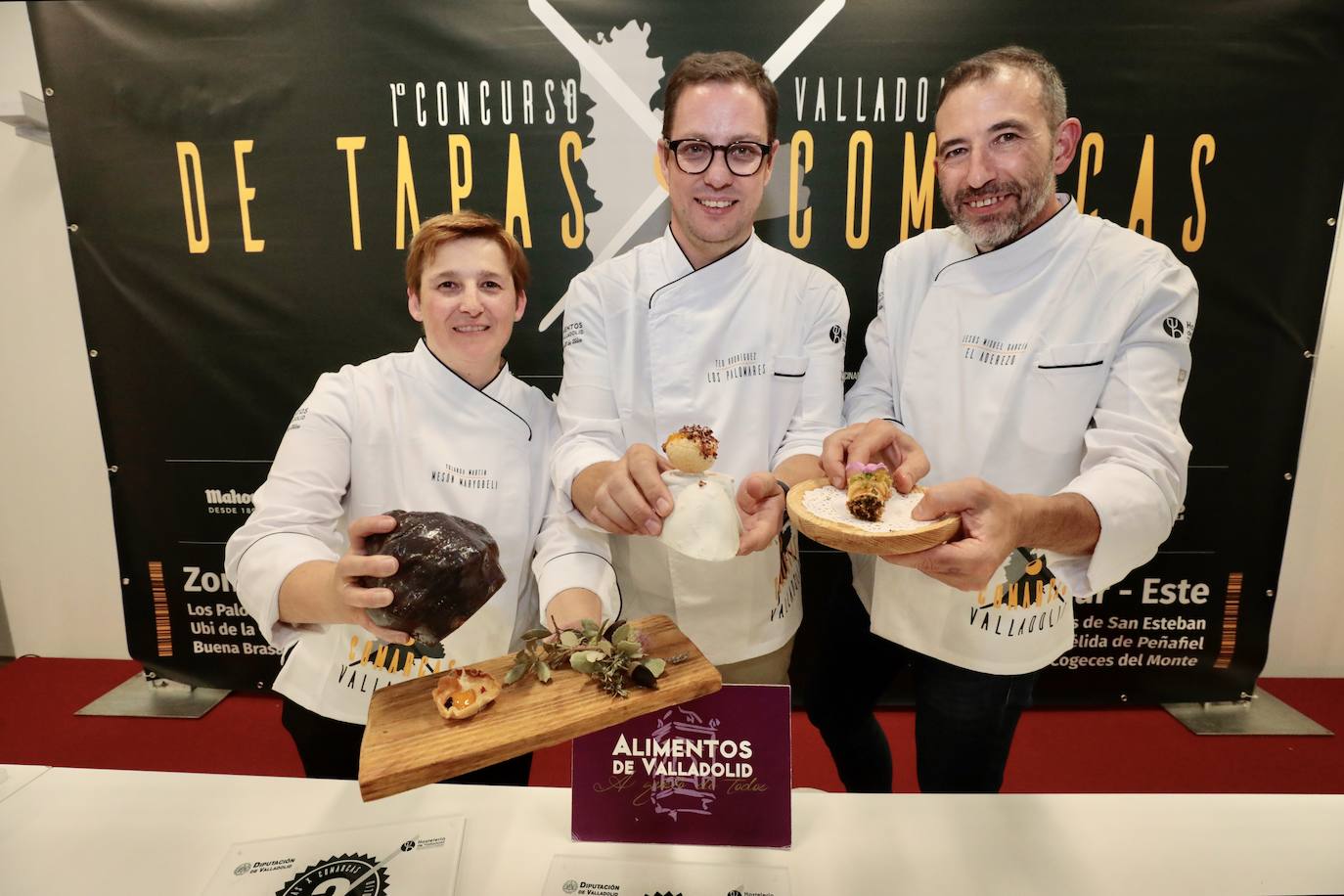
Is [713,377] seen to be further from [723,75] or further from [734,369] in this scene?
[723,75]

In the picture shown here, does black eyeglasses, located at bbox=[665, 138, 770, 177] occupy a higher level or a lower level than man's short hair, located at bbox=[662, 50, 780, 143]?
lower

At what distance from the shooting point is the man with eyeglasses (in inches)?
59.4

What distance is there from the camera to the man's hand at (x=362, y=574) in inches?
43.4

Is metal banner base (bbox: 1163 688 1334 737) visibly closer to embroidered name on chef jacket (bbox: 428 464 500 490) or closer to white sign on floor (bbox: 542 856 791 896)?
white sign on floor (bbox: 542 856 791 896)

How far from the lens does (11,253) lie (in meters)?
2.72

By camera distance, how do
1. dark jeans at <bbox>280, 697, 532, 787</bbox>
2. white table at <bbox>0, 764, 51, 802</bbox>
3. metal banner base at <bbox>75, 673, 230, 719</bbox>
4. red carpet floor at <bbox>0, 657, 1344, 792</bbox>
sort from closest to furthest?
white table at <bbox>0, 764, 51, 802</bbox> < dark jeans at <bbox>280, 697, 532, 787</bbox> < red carpet floor at <bbox>0, 657, 1344, 792</bbox> < metal banner base at <bbox>75, 673, 230, 719</bbox>

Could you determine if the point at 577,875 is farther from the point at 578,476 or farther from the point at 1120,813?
the point at 1120,813

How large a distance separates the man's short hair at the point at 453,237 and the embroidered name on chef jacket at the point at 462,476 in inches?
16.2

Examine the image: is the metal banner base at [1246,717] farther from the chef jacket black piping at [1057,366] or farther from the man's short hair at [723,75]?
the man's short hair at [723,75]

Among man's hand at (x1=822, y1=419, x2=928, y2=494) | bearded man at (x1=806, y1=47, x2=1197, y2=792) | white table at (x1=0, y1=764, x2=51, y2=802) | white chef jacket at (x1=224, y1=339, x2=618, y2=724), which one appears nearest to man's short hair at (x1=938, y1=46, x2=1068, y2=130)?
bearded man at (x1=806, y1=47, x2=1197, y2=792)

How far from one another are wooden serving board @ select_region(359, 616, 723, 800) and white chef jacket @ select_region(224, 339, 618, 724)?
0.34 metres

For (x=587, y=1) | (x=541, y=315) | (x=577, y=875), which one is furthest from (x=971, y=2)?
(x=577, y=875)

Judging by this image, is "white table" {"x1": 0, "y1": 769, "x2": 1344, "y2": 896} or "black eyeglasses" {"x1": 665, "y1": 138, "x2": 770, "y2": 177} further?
"black eyeglasses" {"x1": 665, "y1": 138, "x2": 770, "y2": 177}

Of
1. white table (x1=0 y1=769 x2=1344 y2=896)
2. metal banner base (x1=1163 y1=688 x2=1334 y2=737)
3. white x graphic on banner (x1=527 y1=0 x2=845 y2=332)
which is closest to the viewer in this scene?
white table (x1=0 y1=769 x2=1344 y2=896)
